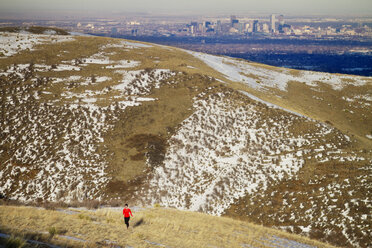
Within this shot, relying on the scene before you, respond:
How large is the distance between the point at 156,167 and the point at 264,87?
123 ft

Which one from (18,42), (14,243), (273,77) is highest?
(18,42)

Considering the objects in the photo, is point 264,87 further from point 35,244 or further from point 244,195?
point 35,244

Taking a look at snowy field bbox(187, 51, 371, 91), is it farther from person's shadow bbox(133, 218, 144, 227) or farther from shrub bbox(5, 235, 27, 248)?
shrub bbox(5, 235, 27, 248)

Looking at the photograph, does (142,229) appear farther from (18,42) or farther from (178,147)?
(18,42)

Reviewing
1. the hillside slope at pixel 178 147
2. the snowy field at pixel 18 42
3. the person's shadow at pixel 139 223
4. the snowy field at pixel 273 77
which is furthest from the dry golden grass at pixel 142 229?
the snowy field at pixel 18 42

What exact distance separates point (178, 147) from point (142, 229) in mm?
16932

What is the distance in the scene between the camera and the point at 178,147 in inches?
1307

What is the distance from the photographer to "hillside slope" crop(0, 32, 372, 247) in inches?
992

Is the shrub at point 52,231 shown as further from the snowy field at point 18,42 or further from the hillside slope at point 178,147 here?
the snowy field at point 18,42

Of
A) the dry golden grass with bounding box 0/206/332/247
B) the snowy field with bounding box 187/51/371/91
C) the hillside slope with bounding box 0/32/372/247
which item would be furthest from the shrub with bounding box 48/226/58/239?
the snowy field with bounding box 187/51/371/91

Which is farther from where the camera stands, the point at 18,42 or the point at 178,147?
the point at 18,42

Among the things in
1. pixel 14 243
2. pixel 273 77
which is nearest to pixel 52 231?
pixel 14 243

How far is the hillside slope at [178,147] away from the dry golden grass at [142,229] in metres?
5.36

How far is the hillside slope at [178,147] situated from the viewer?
25.2m
